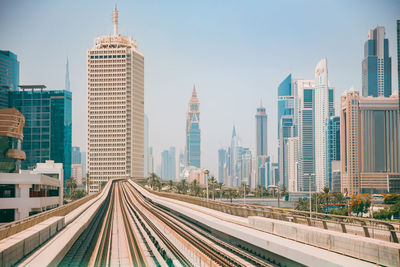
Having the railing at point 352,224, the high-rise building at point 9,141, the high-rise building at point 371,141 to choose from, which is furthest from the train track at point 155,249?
the high-rise building at point 371,141

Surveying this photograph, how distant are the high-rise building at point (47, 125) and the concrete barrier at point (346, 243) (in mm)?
108462

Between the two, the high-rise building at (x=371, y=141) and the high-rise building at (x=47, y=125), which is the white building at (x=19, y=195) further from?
the high-rise building at (x=371, y=141)

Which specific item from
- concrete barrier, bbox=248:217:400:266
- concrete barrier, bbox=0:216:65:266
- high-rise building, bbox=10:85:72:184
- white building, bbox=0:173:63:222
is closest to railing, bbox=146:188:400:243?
concrete barrier, bbox=248:217:400:266

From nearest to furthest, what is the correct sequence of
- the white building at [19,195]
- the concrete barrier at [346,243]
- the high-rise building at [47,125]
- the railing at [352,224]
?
the concrete barrier at [346,243]
the railing at [352,224]
the white building at [19,195]
the high-rise building at [47,125]

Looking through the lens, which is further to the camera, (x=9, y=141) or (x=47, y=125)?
(x=47, y=125)

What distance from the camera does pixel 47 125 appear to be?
15900 cm

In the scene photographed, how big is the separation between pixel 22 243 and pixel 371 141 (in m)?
171

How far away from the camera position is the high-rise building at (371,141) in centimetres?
15534

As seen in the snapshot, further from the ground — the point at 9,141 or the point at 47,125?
the point at 47,125

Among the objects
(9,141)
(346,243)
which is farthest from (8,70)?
(346,243)

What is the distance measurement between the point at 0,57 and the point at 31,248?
19067mm

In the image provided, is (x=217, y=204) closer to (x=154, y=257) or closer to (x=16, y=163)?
(x=154, y=257)

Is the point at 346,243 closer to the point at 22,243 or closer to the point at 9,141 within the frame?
the point at 22,243

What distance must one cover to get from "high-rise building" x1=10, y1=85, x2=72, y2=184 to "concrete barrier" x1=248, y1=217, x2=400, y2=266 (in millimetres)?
108462
